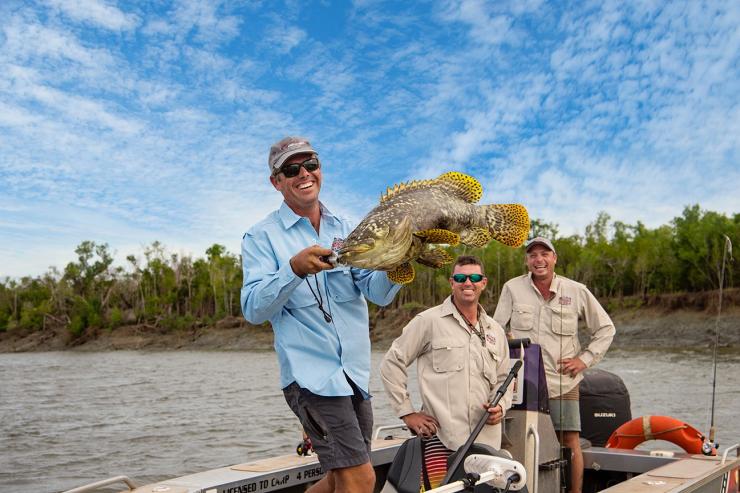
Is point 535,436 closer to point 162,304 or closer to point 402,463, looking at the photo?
point 402,463

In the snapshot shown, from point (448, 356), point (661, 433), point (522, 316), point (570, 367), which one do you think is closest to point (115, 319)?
point (522, 316)

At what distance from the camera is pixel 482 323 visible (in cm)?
446

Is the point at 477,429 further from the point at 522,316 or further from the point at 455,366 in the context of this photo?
the point at 522,316

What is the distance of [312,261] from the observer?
2754 millimetres

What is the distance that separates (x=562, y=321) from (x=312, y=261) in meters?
3.29

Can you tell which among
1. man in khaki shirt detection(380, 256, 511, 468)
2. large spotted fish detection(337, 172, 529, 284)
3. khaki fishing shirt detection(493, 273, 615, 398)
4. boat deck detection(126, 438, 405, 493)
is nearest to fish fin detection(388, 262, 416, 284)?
large spotted fish detection(337, 172, 529, 284)

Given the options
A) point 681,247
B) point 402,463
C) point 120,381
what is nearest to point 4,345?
point 120,381

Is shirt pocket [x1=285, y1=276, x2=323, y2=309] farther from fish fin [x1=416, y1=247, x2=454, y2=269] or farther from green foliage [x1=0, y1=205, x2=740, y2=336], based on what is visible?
green foliage [x1=0, y1=205, x2=740, y2=336]

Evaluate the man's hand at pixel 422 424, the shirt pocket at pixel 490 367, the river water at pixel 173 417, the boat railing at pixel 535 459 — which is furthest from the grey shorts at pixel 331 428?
the river water at pixel 173 417

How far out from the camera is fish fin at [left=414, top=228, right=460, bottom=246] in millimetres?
2773

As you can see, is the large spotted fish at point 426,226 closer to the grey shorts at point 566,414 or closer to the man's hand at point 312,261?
the man's hand at point 312,261

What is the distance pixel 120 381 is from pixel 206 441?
18.7 meters

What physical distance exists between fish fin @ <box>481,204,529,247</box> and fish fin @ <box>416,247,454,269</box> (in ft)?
2.21

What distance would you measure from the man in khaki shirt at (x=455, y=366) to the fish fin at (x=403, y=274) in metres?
1.23
